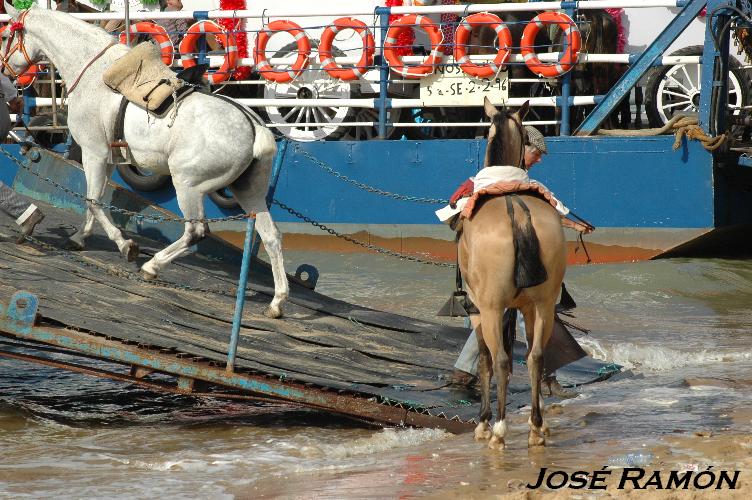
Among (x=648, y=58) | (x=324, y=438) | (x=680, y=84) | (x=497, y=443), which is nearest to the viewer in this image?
(x=497, y=443)

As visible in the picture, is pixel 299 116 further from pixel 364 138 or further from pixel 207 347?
pixel 207 347

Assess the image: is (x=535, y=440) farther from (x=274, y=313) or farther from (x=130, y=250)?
(x=130, y=250)

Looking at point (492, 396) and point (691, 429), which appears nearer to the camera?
point (691, 429)

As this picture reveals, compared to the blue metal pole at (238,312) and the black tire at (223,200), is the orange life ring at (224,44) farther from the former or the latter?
the blue metal pole at (238,312)

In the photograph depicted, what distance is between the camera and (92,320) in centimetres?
783

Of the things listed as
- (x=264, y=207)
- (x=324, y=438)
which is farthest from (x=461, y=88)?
(x=324, y=438)

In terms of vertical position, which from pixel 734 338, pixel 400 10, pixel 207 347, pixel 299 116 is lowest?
pixel 734 338

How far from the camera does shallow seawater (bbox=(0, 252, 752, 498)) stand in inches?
250

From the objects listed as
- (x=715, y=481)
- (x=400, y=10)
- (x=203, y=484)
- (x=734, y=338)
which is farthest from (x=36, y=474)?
(x=400, y=10)

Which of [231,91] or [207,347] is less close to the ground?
[231,91]

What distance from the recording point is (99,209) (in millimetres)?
10352

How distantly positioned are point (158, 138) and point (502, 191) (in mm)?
3699

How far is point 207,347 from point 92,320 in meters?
0.76

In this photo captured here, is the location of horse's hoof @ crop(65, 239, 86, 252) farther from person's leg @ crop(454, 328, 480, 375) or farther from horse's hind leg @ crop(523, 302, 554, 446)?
horse's hind leg @ crop(523, 302, 554, 446)
